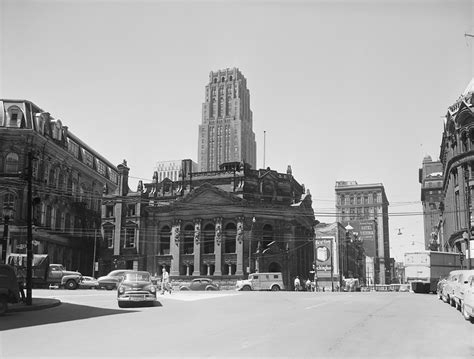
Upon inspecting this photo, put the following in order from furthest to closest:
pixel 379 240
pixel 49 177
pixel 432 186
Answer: pixel 379 240 < pixel 432 186 < pixel 49 177

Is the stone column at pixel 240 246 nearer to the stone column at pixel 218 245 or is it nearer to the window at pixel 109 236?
the stone column at pixel 218 245

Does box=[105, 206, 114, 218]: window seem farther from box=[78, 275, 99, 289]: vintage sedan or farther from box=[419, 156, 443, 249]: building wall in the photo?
box=[419, 156, 443, 249]: building wall

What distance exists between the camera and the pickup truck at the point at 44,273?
3959cm

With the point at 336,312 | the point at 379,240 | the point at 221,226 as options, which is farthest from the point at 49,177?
Answer: the point at 379,240

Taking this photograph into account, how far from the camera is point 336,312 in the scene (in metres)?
21.1

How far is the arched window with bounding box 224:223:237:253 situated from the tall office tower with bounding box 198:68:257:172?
91.5 metres

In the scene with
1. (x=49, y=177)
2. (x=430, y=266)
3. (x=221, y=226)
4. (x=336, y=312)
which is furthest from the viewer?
(x=221, y=226)

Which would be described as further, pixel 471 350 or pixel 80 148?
pixel 80 148

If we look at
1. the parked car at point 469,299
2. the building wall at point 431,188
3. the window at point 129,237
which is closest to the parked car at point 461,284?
the parked car at point 469,299

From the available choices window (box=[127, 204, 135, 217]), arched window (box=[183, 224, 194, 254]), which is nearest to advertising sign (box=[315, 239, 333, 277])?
arched window (box=[183, 224, 194, 254])

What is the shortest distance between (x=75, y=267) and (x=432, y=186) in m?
101

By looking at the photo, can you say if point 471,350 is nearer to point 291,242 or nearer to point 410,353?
point 410,353

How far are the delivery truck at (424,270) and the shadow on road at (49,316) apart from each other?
1126 inches

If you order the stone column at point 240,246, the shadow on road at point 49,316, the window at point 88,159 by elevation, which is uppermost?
the window at point 88,159
